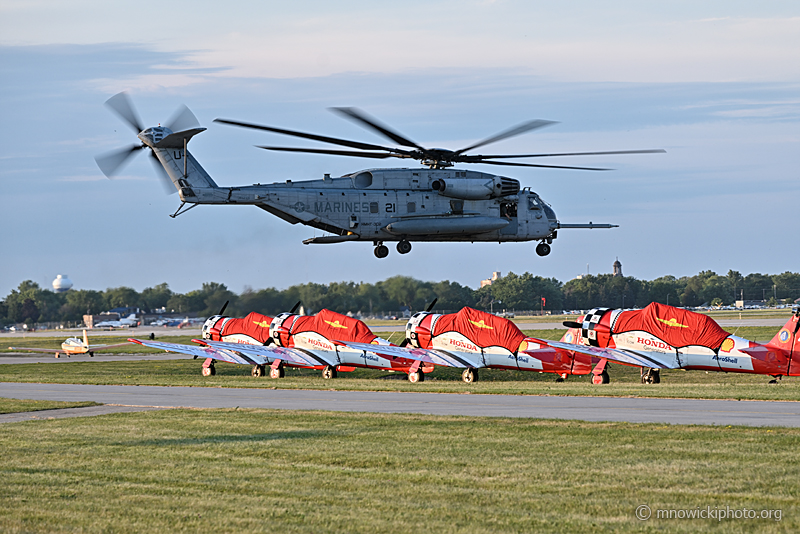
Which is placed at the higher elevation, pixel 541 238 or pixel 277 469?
pixel 541 238

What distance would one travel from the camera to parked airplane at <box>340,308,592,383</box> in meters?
34.3

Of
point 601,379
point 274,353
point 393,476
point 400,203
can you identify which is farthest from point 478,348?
point 393,476

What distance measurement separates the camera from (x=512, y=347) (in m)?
34.8

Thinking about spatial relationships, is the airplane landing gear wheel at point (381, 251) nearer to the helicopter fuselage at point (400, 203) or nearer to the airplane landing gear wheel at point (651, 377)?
the helicopter fuselage at point (400, 203)

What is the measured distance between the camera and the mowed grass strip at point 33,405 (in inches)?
986

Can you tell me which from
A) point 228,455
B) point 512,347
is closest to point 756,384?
point 512,347

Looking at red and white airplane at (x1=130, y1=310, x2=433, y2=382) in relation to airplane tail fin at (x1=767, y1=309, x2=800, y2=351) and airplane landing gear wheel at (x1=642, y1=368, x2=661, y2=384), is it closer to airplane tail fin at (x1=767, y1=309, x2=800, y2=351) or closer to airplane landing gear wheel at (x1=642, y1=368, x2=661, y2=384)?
airplane landing gear wheel at (x1=642, y1=368, x2=661, y2=384)

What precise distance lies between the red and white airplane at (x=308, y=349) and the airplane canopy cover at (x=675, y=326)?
8.29 m

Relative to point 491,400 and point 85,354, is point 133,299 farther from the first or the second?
point 491,400

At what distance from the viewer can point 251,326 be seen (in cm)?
4406

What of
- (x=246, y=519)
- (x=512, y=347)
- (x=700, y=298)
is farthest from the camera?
(x=700, y=298)

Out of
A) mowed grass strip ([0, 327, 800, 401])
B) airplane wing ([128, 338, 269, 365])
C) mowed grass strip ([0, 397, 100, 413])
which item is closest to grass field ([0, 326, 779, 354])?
mowed grass strip ([0, 327, 800, 401])

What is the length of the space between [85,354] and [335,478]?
182 feet

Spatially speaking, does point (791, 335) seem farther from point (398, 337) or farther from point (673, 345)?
point (398, 337)
